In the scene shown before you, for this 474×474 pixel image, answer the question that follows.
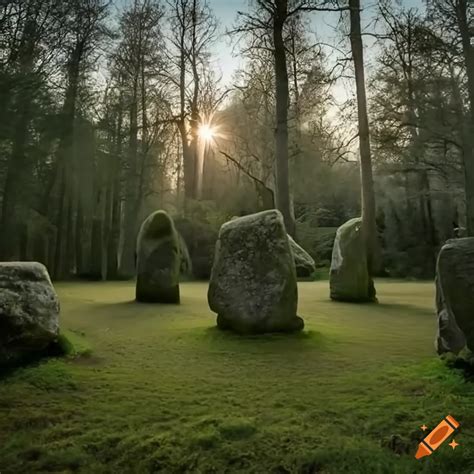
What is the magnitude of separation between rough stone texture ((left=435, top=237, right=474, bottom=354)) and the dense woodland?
860cm

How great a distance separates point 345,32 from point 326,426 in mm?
11789

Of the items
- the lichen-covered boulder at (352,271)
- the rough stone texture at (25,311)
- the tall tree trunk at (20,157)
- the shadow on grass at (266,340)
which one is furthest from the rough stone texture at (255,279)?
the tall tree trunk at (20,157)

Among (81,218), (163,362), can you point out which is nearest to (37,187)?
(81,218)

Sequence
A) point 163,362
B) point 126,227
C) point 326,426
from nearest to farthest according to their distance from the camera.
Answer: point 326,426 < point 163,362 < point 126,227

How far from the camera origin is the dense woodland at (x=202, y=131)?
11.6m

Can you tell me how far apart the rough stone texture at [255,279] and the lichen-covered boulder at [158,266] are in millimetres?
→ 2695

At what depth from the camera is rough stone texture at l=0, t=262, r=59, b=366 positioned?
3.61m

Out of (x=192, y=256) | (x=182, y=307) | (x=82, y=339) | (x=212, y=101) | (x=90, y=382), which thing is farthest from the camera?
(x=212, y=101)

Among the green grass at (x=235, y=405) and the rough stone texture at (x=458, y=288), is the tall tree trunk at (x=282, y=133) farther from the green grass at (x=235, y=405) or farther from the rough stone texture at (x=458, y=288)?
the rough stone texture at (x=458, y=288)

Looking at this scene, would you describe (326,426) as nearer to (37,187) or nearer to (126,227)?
(37,187)

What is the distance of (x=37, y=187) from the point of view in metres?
14.3

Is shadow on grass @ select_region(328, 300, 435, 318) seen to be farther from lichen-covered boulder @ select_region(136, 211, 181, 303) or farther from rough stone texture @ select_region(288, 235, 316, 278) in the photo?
rough stone texture @ select_region(288, 235, 316, 278)

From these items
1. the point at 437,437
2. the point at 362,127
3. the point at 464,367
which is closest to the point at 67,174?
the point at 362,127

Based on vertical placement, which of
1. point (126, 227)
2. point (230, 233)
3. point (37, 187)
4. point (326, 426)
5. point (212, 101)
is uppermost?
point (212, 101)
